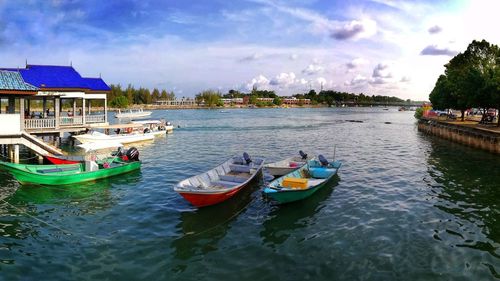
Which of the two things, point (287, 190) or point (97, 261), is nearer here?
point (97, 261)

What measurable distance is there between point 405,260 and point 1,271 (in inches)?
552

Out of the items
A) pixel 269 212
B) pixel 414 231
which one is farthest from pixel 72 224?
pixel 414 231

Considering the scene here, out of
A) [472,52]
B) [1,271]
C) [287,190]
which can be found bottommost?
[1,271]

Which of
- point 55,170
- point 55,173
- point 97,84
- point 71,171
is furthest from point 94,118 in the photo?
point 55,173

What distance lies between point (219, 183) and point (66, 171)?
35.0 ft

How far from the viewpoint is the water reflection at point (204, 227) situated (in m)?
14.1

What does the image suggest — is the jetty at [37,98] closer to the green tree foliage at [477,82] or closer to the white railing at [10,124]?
the white railing at [10,124]

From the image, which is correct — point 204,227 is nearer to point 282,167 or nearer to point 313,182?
point 313,182

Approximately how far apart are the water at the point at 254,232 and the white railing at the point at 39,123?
6.87 m

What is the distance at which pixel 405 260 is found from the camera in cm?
1338

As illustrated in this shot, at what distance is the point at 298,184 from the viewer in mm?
20016

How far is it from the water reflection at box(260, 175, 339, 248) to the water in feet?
0.19

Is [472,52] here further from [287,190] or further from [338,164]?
[287,190]

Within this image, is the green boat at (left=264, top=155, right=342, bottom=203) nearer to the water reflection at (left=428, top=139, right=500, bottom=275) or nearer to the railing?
the water reflection at (left=428, top=139, right=500, bottom=275)
